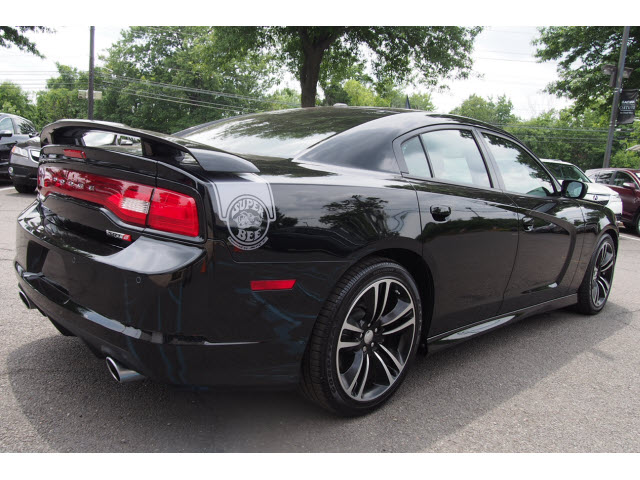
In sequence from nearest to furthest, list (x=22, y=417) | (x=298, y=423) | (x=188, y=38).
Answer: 1. (x=22, y=417)
2. (x=298, y=423)
3. (x=188, y=38)

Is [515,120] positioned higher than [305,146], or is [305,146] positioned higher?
[515,120]

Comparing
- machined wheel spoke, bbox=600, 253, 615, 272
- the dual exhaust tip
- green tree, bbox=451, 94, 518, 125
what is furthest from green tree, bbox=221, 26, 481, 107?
green tree, bbox=451, 94, 518, 125

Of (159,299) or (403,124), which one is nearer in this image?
(159,299)

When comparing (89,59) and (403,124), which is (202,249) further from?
(89,59)

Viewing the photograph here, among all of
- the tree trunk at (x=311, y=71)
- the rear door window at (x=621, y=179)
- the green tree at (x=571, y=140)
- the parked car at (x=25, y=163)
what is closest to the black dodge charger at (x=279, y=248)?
the parked car at (x=25, y=163)

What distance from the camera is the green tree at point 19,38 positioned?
18469 millimetres

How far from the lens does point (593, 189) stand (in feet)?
35.1

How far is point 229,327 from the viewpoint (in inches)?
71.1

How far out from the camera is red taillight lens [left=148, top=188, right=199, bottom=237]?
68.4 inches

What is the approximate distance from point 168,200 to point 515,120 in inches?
3753

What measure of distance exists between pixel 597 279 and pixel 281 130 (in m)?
3.22

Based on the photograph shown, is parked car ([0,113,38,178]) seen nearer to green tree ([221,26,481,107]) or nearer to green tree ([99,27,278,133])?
green tree ([221,26,481,107])

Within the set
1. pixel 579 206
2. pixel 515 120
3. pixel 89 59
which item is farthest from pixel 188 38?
pixel 515 120

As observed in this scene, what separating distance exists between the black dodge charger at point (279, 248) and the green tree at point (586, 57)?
2158 centimetres
